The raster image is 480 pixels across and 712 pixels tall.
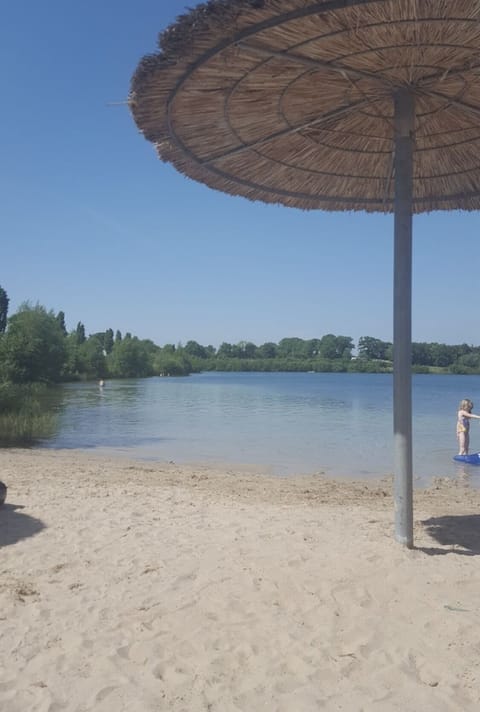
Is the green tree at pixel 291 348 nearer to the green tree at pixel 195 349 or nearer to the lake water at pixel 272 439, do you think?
the green tree at pixel 195 349

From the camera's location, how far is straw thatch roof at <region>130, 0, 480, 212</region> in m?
3.19

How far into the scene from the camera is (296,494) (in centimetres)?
886

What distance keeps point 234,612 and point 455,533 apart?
2.88m

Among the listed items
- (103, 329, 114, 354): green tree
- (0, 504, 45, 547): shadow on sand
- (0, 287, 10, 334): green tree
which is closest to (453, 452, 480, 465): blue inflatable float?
(0, 504, 45, 547): shadow on sand

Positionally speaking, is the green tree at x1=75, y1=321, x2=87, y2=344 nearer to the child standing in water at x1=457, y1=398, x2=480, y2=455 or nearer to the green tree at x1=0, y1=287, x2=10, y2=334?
the green tree at x1=0, y1=287, x2=10, y2=334

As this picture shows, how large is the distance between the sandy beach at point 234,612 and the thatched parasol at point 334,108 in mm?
793

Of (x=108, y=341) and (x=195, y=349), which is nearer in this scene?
Answer: (x=108, y=341)

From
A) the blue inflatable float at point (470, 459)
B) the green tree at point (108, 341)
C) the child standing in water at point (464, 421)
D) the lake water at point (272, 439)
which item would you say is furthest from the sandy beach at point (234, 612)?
the green tree at point (108, 341)

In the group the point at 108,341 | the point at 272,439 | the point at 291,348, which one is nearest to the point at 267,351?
the point at 291,348

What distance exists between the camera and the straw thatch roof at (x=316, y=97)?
3189 millimetres

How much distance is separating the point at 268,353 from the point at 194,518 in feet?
586

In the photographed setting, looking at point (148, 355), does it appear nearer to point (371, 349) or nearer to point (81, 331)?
point (81, 331)

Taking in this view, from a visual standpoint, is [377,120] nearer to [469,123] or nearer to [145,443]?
[469,123]

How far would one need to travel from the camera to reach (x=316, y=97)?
4348 millimetres
